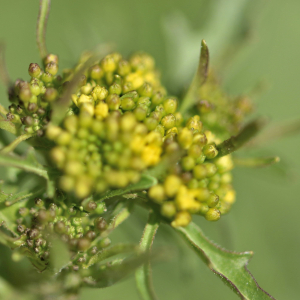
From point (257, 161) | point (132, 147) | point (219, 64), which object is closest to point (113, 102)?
point (132, 147)

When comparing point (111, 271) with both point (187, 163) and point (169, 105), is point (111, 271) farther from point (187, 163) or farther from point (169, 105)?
point (169, 105)

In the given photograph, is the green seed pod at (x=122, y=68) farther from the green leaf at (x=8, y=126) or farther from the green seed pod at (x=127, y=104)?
the green leaf at (x=8, y=126)

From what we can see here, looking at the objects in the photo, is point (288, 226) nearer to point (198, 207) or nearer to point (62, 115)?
point (198, 207)

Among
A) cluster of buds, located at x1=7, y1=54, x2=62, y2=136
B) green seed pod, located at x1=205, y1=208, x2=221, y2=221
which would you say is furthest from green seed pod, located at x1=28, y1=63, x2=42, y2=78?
green seed pod, located at x1=205, y1=208, x2=221, y2=221

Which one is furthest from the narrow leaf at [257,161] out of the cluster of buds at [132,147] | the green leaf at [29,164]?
the green leaf at [29,164]

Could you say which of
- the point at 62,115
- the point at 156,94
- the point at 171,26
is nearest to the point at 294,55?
the point at 171,26

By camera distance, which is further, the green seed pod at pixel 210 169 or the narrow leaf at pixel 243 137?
the green seed pod at pixel 210 169
